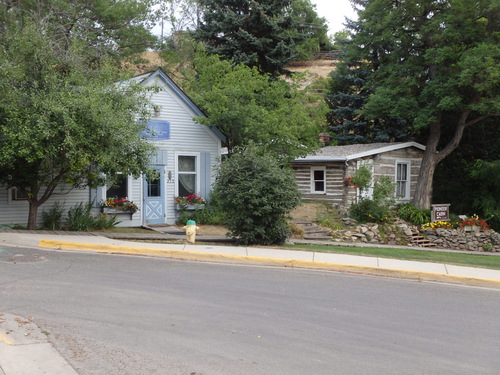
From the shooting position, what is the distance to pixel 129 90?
14.5 meters

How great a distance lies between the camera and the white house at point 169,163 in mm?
18484

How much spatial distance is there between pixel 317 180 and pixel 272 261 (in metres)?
14.8

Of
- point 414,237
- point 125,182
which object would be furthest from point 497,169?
point 125,182

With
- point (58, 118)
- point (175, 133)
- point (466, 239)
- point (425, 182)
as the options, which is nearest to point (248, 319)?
point (58, 118)

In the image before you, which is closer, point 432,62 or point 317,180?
point 432,62

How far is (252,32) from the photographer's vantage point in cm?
2825

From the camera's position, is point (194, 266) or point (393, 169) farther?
point (393, 169)

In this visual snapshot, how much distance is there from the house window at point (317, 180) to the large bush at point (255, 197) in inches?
442

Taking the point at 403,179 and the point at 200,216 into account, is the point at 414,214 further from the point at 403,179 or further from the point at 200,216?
the point at 200,216

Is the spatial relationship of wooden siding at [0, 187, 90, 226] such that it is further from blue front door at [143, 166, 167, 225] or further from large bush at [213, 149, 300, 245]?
large bush at [213, 149, 300, 245]

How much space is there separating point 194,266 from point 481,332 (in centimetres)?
590

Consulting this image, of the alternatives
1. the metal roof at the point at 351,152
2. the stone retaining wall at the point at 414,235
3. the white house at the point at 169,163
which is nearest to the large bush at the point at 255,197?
the white house at the point at 169,163

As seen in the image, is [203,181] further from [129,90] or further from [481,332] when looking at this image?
[481,332]

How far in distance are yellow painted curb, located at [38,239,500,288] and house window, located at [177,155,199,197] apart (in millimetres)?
7770
